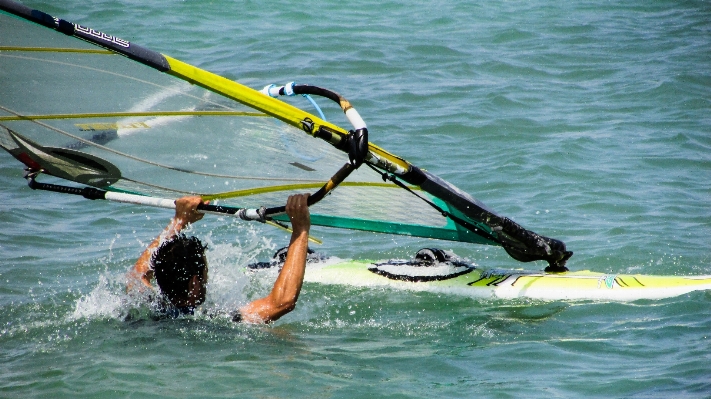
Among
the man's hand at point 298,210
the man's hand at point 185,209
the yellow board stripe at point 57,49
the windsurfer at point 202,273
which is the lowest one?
the windsurfer at point 202,273

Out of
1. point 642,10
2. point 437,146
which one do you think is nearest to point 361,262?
point 437,146

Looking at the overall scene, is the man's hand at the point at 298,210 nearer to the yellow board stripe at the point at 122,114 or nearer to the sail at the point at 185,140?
the sail at the point at 185,140

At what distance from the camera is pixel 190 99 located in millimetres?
4371

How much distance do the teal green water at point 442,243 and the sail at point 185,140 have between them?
584mm

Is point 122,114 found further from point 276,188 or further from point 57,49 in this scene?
point 276,188

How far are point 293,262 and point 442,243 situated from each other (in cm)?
292

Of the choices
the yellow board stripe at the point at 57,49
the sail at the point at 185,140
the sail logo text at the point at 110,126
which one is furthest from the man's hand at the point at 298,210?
the yellow board stripe at the point at 57,49

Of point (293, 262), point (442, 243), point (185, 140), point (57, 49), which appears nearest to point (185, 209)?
point (185, 140)

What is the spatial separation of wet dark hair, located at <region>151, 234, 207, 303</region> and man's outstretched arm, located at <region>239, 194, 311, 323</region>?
448 millimetres

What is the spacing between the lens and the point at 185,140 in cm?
475

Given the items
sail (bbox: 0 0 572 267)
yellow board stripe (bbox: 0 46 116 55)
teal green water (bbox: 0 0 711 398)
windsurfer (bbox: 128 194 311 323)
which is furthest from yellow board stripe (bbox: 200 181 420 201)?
yellow board stripe (bbox: 0 46 116 55)

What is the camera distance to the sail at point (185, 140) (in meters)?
3.91

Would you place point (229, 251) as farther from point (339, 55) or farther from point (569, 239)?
point (339, 55)

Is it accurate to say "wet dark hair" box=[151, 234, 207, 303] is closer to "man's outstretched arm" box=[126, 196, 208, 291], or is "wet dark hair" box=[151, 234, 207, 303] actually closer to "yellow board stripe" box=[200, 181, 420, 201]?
"man's outstretched arm" box=[126, 196, 208, 291]
